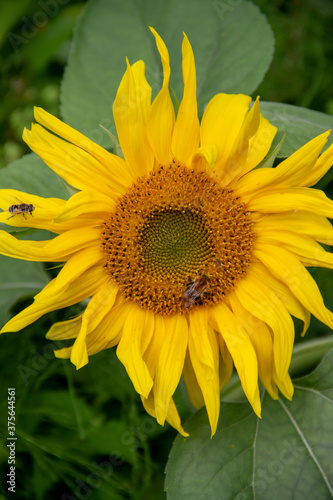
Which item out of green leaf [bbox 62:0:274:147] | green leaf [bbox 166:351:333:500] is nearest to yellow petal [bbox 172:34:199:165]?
green leaf [bbox 62:0:274:147]

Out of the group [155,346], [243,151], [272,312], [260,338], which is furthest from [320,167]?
[155,346]

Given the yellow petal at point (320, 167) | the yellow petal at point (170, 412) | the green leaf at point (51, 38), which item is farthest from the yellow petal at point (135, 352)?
the green leaf at point (51, 38)

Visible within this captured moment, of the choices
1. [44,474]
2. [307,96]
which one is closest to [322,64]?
[307,96]

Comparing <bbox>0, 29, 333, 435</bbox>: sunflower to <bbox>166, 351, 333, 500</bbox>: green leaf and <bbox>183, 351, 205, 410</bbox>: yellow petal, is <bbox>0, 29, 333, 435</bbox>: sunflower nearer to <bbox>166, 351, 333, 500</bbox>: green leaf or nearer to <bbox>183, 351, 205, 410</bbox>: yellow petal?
<bbox>183, 351, 205, 410</bbox>: yellow petal

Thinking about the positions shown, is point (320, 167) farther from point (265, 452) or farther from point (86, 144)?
point (265, 452)

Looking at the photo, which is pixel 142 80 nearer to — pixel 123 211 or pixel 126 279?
pixel 123 211

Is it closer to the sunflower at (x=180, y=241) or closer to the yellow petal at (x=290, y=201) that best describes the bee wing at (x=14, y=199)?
the sunflower at (x=180, y=241)
